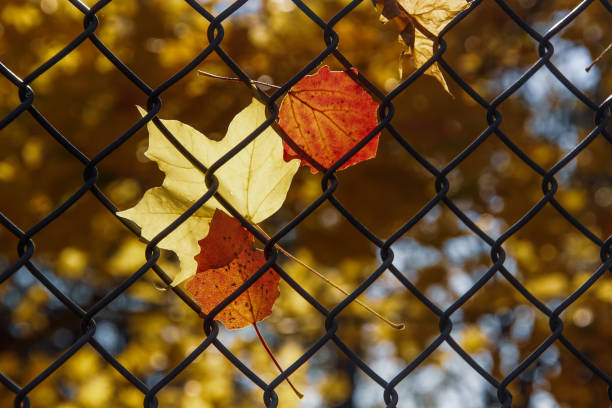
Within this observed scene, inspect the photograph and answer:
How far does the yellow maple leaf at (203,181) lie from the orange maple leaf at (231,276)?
0.03 metres

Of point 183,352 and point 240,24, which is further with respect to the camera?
point 183,352

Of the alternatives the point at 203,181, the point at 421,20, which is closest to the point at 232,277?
the point at 203,181

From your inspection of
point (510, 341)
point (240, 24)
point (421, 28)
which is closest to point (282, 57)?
point (240, 24)

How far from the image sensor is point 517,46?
11.6ft

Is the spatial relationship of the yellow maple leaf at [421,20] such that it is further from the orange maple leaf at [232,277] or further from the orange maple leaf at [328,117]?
the orange maple leaf at [232,277]

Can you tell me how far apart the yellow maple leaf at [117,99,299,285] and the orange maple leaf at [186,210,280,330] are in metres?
0.03

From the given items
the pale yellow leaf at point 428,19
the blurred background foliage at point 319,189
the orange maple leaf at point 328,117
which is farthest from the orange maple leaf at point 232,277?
the blurred background foliage at point 319,189

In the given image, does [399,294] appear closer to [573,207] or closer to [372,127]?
[573,207]

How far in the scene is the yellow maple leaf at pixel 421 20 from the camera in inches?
32.2

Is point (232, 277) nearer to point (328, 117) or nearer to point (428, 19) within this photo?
point (328, 117)

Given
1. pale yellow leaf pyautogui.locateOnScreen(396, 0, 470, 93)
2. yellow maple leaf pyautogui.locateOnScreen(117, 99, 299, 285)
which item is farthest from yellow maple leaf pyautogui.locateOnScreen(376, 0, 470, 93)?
yellow maple leaf pyautogui.locateOnScreen(117, 99, 299, 285)

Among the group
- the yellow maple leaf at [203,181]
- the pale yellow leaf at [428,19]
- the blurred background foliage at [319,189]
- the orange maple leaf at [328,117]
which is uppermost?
the blurred background foliage at [319,189]

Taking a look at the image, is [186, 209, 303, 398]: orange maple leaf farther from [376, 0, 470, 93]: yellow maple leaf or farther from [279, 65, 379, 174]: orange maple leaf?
[376, 0, 470, 93]: yellow maple leaf

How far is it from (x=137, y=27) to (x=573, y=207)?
2708 millimetres
